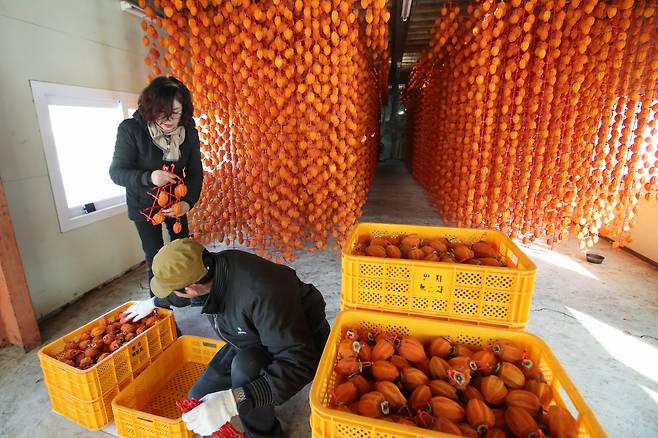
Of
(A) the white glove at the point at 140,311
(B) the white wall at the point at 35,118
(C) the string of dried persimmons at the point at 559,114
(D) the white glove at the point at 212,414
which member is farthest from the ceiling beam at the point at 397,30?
(D) the white glove at the point at 212,414

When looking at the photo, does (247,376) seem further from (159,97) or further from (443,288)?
(159,97)

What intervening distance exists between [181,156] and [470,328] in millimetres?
1983

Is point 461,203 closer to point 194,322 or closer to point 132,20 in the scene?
point 194,322

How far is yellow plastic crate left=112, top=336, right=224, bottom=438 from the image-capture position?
152cm

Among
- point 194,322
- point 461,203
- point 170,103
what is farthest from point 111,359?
point 461,203

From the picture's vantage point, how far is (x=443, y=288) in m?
1.47

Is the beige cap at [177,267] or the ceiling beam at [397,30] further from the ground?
the ceiling beam at [397,30]

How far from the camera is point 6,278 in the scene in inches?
85.6

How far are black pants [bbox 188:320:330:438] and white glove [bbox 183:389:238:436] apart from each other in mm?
112

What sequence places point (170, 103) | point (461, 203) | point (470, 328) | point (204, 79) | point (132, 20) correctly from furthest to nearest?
point (461, 203) → point (132, 20) → point (204, 79) → point (170, 103) → point (470, 328)

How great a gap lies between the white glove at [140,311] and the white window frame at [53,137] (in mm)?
1345

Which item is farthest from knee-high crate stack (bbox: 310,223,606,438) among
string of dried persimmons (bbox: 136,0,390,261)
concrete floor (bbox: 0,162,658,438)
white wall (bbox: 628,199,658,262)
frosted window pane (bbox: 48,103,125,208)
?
white wall (bbox: 628,199,658,262)

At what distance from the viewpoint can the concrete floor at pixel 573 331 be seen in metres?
1.82

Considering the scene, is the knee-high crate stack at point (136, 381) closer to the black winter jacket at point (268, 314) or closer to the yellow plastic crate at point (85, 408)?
the yellow plastic crate at point (85, 408)
